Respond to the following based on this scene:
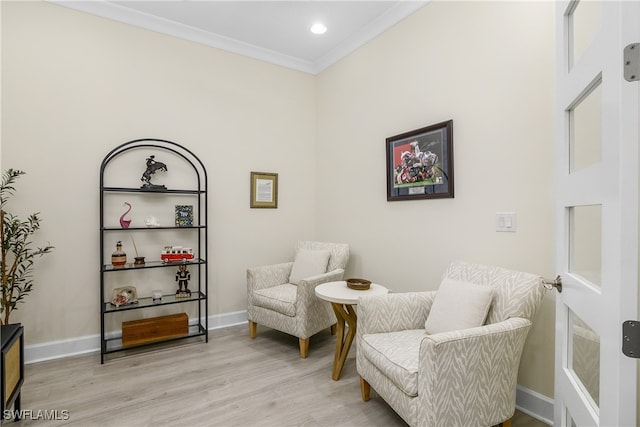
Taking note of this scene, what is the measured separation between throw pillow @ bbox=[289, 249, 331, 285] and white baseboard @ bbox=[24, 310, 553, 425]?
83 centimetres

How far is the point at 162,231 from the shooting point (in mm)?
3189

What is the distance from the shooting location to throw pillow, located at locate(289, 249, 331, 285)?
3.19 m

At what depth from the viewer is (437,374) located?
150cm

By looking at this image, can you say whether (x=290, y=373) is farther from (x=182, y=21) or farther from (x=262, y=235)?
(x=182, y=21)

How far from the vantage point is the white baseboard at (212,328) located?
1.93 meters

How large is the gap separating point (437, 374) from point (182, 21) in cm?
357

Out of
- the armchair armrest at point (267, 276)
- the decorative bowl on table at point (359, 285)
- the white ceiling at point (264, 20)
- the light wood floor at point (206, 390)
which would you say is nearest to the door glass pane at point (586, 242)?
the light wood floor at point (206, 390)

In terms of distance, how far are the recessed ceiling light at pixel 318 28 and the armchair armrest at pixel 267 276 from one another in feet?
7.79

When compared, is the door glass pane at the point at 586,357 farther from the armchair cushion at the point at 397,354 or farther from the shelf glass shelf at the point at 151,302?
the shelf glass shelf at the point at 151,302

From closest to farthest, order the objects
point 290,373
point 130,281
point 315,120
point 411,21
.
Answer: point 290,373 < point 411,21 < point 130,281 < point 315,120

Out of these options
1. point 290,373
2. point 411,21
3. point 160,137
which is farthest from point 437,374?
point 160,137

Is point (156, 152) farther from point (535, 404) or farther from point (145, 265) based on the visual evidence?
point (535, 404)

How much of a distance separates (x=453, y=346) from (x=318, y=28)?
3023 mm

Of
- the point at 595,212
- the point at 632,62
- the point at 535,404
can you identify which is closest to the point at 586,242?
the point at 595,212
